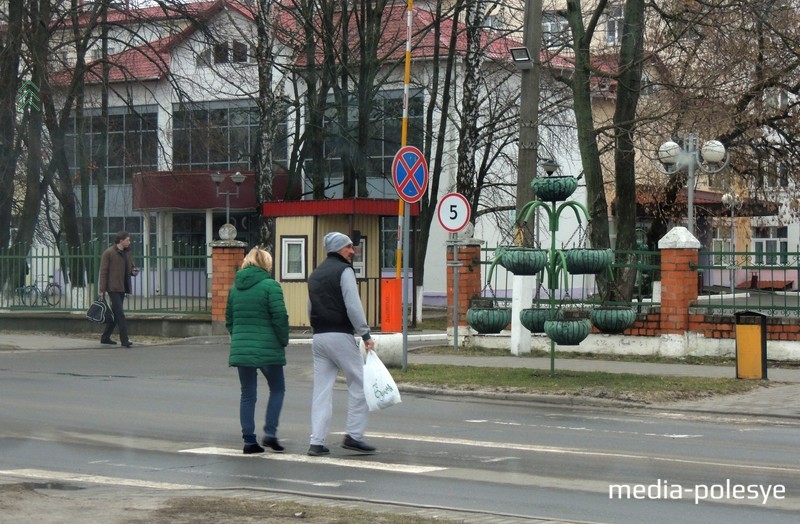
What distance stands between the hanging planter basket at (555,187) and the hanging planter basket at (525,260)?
0.75 metres


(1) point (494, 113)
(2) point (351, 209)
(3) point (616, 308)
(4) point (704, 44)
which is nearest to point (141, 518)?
(3) point (616, 308)

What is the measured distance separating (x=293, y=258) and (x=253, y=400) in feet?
56.7

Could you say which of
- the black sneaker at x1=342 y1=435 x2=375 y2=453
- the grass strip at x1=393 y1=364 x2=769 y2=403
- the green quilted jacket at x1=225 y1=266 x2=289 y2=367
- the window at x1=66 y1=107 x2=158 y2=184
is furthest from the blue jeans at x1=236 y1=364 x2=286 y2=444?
the window at x1=66 y1=107 x2=158 y2=184

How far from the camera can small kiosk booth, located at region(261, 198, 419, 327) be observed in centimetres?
2755

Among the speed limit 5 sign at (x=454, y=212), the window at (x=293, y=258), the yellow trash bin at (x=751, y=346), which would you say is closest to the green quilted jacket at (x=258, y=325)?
the yellow trash bin at (x=751, y=346)

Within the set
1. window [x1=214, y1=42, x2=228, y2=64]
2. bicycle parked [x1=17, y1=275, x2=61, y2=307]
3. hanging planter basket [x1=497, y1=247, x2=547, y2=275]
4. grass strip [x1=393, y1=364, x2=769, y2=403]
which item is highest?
window [x1=214, y1=42, x2=228, y2=64]

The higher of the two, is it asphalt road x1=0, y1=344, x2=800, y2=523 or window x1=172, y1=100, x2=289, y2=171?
window x1=172, y1=100, x2=289, y2=171

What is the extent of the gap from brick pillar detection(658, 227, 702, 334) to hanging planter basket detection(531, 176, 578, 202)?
169 inches

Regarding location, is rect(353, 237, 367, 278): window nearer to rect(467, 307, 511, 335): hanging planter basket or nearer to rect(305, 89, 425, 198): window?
rect(305, 89, 425, 198): window

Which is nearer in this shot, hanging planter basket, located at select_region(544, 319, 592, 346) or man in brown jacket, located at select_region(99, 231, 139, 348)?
hanging planter basket, located at select_region(544, 319, 592, 346)

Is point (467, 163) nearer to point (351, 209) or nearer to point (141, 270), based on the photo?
point (351, 209)

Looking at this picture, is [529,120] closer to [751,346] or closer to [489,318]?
[489,318]

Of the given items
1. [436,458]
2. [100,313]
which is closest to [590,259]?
[436,458]

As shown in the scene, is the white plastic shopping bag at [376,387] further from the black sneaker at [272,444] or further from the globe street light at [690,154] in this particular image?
the globe street light at [690,154]
